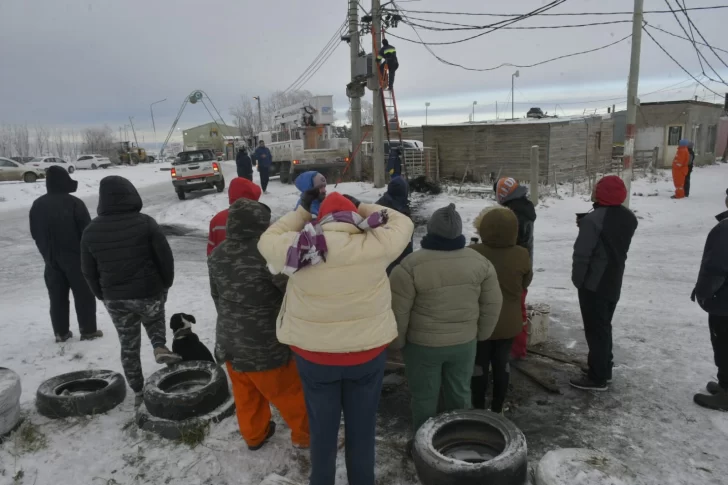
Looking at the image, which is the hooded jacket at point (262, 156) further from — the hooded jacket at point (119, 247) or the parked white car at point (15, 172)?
the parked white car at point (15, 172)

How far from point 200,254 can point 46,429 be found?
6809 millimetres

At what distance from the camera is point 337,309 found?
2.36 m

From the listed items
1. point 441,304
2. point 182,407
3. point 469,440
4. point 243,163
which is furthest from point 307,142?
point 469,440

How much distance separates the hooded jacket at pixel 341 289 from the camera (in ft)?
7.57

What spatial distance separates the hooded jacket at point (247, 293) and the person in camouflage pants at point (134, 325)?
1280 millimetres

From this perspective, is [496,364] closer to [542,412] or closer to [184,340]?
[542,412]

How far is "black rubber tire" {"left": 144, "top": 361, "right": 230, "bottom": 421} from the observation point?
3543 millimetres

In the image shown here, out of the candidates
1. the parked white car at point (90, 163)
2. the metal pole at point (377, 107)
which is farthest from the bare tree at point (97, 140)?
the metal pole at point (377, 107)

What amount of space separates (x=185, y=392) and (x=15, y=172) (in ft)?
101

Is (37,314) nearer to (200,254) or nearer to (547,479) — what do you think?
(200,254)

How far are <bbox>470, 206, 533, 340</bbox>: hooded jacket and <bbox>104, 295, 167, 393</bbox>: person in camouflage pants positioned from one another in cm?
282

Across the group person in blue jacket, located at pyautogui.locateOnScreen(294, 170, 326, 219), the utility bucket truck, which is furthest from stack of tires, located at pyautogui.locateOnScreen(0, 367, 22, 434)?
the utility bucket truck

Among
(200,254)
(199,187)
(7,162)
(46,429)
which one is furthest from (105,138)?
(46,429)

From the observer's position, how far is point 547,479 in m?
2.49
